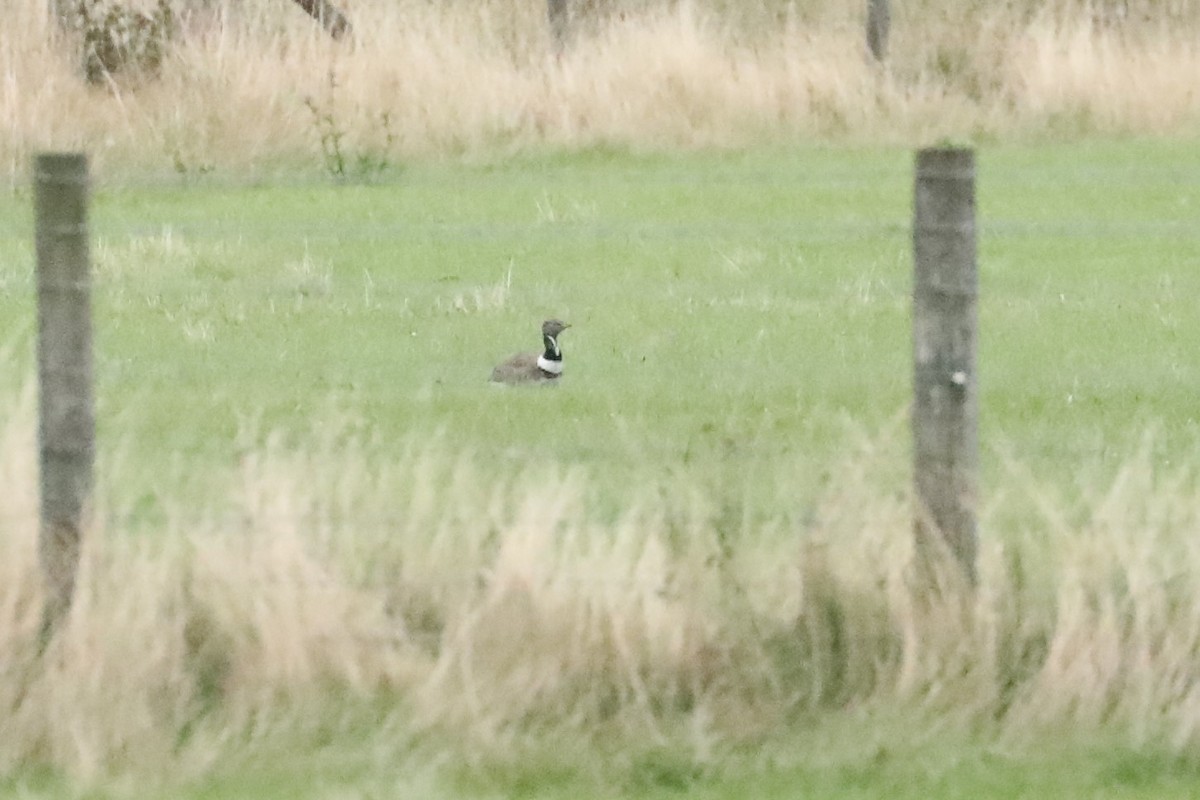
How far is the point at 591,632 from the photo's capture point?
6.12 m

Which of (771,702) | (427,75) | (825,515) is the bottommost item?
(771,702)

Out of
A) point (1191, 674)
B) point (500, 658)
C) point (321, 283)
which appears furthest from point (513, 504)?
point (321, 283)

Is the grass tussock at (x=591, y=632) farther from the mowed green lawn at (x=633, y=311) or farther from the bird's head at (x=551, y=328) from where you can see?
the bird's head at (x=551, y=328)

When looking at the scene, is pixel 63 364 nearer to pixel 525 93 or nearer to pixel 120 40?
pixel 525 93

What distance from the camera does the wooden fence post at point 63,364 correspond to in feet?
20.5

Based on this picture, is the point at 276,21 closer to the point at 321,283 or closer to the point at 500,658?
the point at 321,283

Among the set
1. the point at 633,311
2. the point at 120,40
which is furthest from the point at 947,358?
the point at 120,40

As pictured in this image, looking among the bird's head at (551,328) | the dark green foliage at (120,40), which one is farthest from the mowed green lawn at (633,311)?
the dark green foliage at (120,40)

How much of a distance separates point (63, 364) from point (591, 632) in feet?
4.67

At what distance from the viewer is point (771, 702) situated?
611cm

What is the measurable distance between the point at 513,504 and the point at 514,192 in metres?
10.5

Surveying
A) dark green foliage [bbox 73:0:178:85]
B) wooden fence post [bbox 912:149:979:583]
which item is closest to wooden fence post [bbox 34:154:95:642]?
wooden fence post [bbox 912:149:979:583]

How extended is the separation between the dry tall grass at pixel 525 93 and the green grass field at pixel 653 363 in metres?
0.54

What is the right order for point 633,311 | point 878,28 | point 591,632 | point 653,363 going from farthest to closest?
point 878,28, point 633,311, point 653,363, point 591,632
